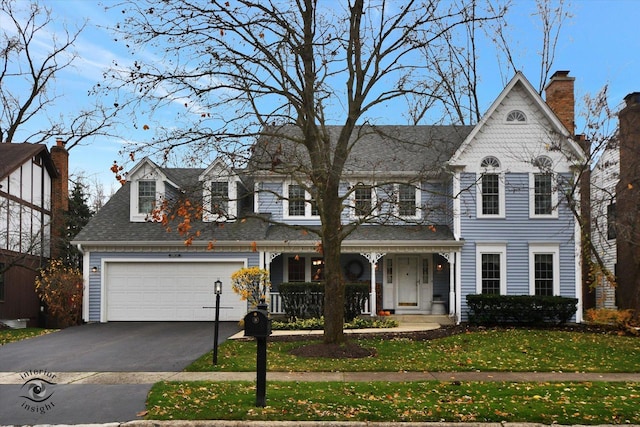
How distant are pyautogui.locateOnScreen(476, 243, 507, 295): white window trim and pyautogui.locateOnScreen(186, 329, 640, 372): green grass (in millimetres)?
3990

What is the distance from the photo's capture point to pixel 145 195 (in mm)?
23594

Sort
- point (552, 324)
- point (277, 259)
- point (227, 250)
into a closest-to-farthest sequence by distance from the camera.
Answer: point (552, 324)
point (227, 250)
point (277, 259)

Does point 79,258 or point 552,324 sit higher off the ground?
point 79,258

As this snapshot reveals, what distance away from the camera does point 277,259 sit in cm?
2375

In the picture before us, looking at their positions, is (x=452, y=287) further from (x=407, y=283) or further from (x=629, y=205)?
(x=629, y=205)

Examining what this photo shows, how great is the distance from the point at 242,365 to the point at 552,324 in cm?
1229

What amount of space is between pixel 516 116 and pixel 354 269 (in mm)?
8112

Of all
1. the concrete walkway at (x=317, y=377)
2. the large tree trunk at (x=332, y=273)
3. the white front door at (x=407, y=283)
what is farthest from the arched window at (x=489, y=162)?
the concrete walkway at (x=317, y=377)

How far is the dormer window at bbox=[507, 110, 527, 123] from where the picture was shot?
72.4ft

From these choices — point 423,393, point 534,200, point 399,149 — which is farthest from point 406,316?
point 423,393

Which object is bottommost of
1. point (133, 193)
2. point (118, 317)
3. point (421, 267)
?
point (118, 317)

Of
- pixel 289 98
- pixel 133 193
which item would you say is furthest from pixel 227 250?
pixel 289 98

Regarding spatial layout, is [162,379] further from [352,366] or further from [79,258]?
[79,258]

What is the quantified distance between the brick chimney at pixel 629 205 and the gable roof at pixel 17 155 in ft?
73.1
